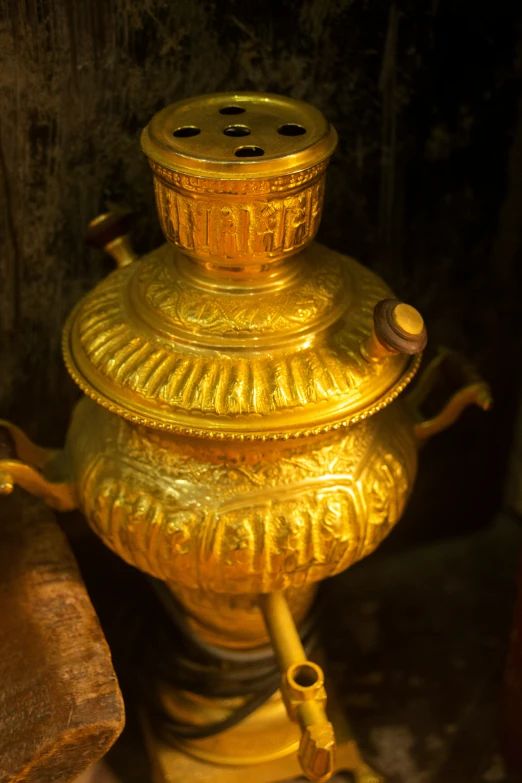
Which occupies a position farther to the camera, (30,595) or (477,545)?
(477,545)

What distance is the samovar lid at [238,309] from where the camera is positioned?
2.62 feet

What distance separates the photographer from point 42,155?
0.99 m

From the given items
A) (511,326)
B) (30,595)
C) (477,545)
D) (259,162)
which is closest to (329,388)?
(259,162)

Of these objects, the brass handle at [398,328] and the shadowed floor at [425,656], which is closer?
the brass handle at [398,328]

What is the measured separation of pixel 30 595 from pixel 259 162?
54 centimetres

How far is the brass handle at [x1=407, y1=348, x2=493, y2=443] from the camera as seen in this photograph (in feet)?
3.22

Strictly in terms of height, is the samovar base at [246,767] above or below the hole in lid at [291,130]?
below

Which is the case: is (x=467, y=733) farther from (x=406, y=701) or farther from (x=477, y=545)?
(x=477, y=545)

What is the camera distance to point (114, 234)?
981 mm

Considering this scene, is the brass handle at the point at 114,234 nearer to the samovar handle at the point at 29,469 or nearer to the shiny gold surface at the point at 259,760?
the samovar handle at the point at 29,469

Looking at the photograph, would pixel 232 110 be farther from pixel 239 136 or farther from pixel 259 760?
pixel 259 760

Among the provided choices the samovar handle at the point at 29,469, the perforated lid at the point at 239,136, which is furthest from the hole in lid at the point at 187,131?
the samovar handle at the point at 29,469

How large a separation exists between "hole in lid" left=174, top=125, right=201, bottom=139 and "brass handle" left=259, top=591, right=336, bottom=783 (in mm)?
519

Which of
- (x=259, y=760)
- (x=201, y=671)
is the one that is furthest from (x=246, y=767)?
(x=201, y=671)
